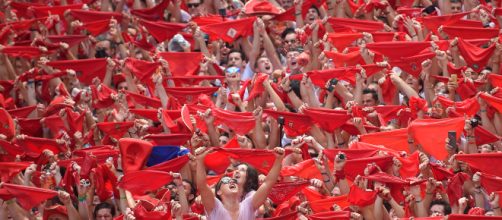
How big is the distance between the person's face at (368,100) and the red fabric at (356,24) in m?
1.29

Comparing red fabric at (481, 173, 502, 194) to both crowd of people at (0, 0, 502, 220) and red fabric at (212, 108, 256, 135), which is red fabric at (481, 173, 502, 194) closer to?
crowd of people at (0, 0, 502, 220)

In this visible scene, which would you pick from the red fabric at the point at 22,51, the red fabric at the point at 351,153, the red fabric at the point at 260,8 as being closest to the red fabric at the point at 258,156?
the red fabric at the point at 351,153

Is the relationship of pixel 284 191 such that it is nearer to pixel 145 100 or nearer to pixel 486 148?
pixel 486 148

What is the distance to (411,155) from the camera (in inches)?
435

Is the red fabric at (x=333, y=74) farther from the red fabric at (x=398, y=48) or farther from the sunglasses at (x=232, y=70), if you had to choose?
the sunglasses at (x=232, y=70)

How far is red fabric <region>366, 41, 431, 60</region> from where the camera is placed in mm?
12734

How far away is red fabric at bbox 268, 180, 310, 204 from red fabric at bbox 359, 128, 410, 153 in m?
0.85

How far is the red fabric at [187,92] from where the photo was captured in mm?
13094

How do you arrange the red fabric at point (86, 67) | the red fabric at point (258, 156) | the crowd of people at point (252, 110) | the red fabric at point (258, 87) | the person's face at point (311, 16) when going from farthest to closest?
the person's face at point (311, 16) → the red fabric at point (86, 67) → the red fabric at point (258, 87) → the red fabric at point (258, 156) → the crowd of people at point (252, 110)

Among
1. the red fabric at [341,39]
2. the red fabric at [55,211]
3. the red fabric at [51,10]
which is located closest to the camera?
the red fabric at [55,211]

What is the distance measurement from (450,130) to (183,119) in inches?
83.2

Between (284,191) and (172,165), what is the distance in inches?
42.6

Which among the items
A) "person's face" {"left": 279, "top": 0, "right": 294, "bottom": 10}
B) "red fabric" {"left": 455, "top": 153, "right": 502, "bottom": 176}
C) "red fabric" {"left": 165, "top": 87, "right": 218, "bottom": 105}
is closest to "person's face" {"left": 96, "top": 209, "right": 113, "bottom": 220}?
"red fabric" {"left": 165, "top": 87, "right": 218, "bottom": 105}

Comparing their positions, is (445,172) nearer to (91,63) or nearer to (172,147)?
(172,147)
